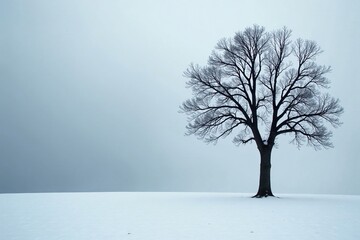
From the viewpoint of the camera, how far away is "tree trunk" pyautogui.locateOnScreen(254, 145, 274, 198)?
21.6 meters

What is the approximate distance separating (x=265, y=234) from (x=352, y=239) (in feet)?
6.57

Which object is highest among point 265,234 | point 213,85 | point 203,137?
point 213,85

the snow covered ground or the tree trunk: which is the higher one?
the tree trunk

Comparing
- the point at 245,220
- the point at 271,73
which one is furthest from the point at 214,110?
the point at 245,220

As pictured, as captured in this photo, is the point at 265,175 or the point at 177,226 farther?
the point at 265,175

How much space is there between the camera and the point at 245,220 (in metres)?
10.4

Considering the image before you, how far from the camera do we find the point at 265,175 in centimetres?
2208

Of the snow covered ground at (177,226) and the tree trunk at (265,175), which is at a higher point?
the tree trunk at (265,175)

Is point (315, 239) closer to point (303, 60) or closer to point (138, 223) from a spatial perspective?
point (138, 223)

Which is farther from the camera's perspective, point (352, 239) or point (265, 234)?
point (265, 234)

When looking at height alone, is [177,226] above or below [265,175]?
below

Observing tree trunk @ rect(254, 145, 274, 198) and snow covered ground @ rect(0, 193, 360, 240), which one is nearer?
snow covered ground @ rect(0, 193, 360, 240)

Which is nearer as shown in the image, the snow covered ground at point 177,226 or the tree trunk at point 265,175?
the snow covered ground at point 177,226

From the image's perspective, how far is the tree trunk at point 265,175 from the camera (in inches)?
850
